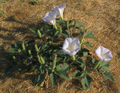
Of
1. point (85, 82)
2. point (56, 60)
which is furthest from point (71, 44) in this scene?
point (85, 82)

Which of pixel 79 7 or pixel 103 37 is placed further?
pixel 79 7

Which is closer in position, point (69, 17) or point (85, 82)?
point (85, 82)

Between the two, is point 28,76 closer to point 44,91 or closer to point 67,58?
point 44,91

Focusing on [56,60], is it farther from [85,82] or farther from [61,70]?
[85,82]

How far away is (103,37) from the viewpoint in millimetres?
3023

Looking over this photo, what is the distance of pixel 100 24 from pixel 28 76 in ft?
5.99

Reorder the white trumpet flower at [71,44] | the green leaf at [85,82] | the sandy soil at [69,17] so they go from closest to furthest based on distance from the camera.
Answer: the white trumpet flower at [71,44], the green leaf at [85,82], the sandy soil at [69,17]

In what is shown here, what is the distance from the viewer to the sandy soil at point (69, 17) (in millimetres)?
2328

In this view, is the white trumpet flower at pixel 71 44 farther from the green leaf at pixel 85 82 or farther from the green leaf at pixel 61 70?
the green leaf at pixel 85 82

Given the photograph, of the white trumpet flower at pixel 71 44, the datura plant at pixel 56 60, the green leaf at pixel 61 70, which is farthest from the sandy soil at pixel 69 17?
the white trumpet flower at pixel 71 44

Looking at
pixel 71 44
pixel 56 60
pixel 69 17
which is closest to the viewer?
pixel 71 44

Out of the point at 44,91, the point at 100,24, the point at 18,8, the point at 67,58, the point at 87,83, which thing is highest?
the point at 18,8

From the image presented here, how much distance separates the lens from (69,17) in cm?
337

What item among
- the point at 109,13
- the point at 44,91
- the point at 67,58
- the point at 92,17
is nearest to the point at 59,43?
the point at 67,58
